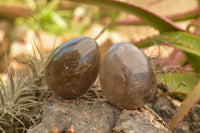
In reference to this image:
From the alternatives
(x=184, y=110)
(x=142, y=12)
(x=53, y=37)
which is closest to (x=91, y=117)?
(x=184, y=110)

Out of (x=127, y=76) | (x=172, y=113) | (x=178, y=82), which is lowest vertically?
(x=172, y=113)

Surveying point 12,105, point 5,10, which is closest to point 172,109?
point 12,105

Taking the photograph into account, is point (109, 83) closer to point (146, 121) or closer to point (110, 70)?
point (110, 70)

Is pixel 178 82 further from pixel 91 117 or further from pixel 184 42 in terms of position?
pixel 91 117

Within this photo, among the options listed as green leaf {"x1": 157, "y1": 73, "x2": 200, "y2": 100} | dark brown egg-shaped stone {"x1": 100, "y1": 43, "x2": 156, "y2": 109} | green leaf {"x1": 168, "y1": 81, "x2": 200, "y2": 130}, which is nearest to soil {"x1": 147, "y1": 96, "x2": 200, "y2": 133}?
green leaf {"x1": 157, "y1": 73, "x2": 200, "y2": 100}

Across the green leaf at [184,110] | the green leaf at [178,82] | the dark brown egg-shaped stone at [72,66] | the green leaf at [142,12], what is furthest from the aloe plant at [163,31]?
the dark brown egg-shaped stone at [72,66]

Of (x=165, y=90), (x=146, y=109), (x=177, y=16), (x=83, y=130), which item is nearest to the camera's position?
(x=83, y=130)
